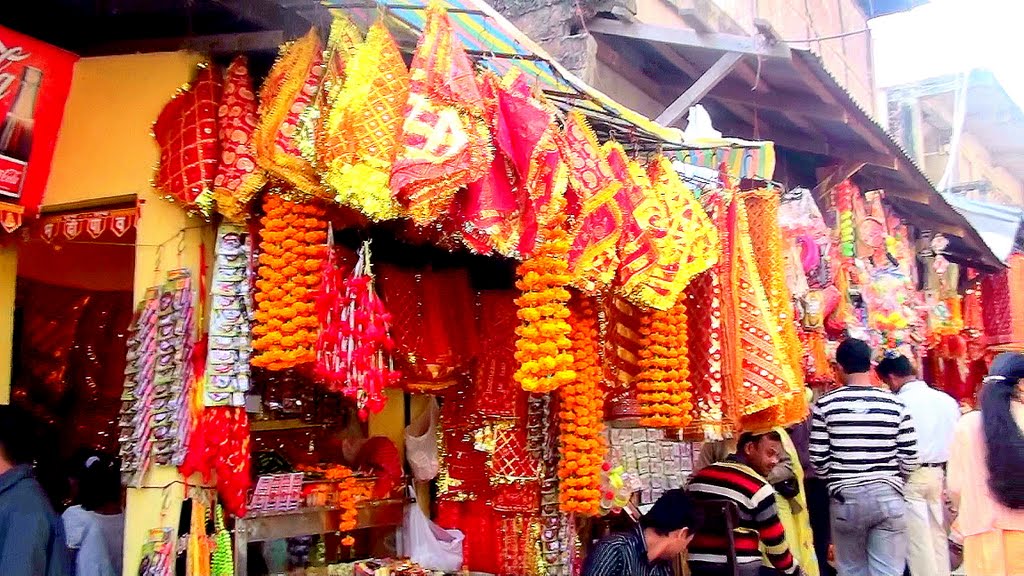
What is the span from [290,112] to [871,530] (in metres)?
3.89

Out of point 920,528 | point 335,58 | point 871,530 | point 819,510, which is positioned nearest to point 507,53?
point 335,58

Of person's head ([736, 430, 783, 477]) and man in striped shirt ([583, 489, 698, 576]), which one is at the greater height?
person's head ([736, 430, 783, 477])

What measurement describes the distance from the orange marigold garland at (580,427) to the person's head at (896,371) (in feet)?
11.2

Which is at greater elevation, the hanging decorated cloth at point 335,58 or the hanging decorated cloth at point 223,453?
the hanging decorated cloth at point 335,58

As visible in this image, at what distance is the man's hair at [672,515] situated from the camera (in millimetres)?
3924

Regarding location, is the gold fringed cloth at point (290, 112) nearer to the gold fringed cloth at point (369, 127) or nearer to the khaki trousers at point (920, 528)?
the gold fringed cloth at point (369, 127)

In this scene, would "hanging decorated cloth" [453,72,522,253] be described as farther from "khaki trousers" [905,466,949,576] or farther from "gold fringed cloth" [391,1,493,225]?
"khaki trousers" [905,466,949,576]

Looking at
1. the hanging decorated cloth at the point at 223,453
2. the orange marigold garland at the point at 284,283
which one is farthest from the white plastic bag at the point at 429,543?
the orange marigold garland at the point at 284,283

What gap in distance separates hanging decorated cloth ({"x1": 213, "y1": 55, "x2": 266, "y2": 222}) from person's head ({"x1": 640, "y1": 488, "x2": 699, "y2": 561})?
2163 millimetres

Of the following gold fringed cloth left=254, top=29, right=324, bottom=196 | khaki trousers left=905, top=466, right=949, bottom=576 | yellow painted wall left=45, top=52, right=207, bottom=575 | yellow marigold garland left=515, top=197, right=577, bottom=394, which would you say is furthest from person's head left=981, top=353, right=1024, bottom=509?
yellow painted wall left=45, top=52, right=207, bottom=575

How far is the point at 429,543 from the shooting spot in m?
4.95

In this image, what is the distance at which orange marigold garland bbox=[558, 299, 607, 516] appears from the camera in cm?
418

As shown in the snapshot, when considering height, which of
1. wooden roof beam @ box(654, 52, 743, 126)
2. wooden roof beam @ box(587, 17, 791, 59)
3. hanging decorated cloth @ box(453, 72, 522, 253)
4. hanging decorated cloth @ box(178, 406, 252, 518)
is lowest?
hanging decorated cloth @ box(178, 406, 252, 518)

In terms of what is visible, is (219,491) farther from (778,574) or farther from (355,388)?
(778,574)
